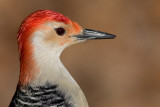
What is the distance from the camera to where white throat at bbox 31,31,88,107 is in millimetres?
7816

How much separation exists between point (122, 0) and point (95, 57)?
2184 mm

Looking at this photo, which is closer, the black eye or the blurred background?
the black eye

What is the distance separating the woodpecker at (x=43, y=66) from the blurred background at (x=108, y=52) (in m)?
6.42

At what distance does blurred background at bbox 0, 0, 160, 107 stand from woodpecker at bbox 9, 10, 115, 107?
6419 millimetres

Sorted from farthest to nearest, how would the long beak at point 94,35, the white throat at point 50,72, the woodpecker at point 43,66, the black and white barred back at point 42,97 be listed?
the long beak at point 94,35
the white throat at point 50,72
the woodpecker at point 43,66
the black and white barred back at point 42,97

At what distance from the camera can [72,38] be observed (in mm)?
8258

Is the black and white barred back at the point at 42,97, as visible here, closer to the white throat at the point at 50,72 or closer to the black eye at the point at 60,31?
the white throat at the point at 50,72

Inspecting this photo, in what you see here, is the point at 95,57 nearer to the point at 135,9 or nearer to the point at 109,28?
the point at 109,28

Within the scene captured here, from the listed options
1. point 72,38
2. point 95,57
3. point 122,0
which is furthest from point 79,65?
point 72,38

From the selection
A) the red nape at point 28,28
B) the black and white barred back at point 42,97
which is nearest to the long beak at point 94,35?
the red nape at point 28,28

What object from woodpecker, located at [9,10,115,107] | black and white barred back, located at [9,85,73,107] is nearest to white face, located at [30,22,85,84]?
woodpecker, located at [9,10,115,107]

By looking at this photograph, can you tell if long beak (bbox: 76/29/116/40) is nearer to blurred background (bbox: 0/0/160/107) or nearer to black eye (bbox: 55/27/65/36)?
black eye (bbox: 55/27/65/36)

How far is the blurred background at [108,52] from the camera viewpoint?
14.7m

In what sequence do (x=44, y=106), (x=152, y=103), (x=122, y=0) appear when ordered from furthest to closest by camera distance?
1. (x=122, y=0)
2. (x=152, y=103)
3. (x=44, y=106)
